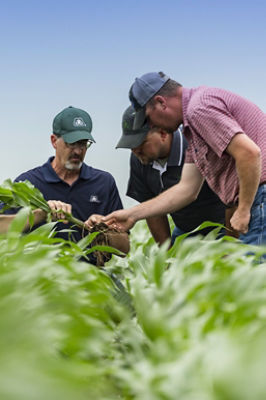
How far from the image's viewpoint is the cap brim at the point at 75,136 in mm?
3487

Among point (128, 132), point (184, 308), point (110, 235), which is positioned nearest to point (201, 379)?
point (184, 308)

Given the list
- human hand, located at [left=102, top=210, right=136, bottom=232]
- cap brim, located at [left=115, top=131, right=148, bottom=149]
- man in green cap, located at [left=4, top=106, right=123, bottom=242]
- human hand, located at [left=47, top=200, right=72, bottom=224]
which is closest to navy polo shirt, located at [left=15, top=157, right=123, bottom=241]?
man in green cap, located at [left=4, top=106, right=123, bottom=242]

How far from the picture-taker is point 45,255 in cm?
107

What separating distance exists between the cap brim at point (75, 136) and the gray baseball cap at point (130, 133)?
0.20m

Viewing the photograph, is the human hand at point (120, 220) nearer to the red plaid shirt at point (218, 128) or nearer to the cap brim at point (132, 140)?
the red plaid shirt at point (218, 128)

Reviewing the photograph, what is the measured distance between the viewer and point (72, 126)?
3.56 m

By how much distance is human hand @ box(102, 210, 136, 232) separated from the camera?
267 centimetres

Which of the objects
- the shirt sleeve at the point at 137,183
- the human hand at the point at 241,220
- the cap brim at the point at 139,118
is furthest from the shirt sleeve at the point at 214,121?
the shirt sleeve at the point at 137,183

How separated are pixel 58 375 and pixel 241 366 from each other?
19cm

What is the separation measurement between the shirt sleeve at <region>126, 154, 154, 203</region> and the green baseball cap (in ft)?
1.54

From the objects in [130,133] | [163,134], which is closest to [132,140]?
[130,133]

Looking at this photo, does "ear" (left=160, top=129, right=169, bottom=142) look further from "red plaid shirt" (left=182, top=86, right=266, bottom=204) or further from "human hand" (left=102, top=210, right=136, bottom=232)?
"human hand" (left=102, top=210, right=136, bottom=232)

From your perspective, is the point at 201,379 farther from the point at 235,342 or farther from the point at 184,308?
the point at 184,308

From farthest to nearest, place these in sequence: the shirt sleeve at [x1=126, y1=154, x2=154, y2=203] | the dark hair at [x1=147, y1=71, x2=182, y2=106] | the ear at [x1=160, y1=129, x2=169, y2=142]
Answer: the shirt sleeve at [x1=126, y1=154, x2=154, y2=203] < the ear at [x1=160, y1=129, x2=169, y2=142] < the dark hair at [x1=147, y1=71, x2=182, y2=106]
